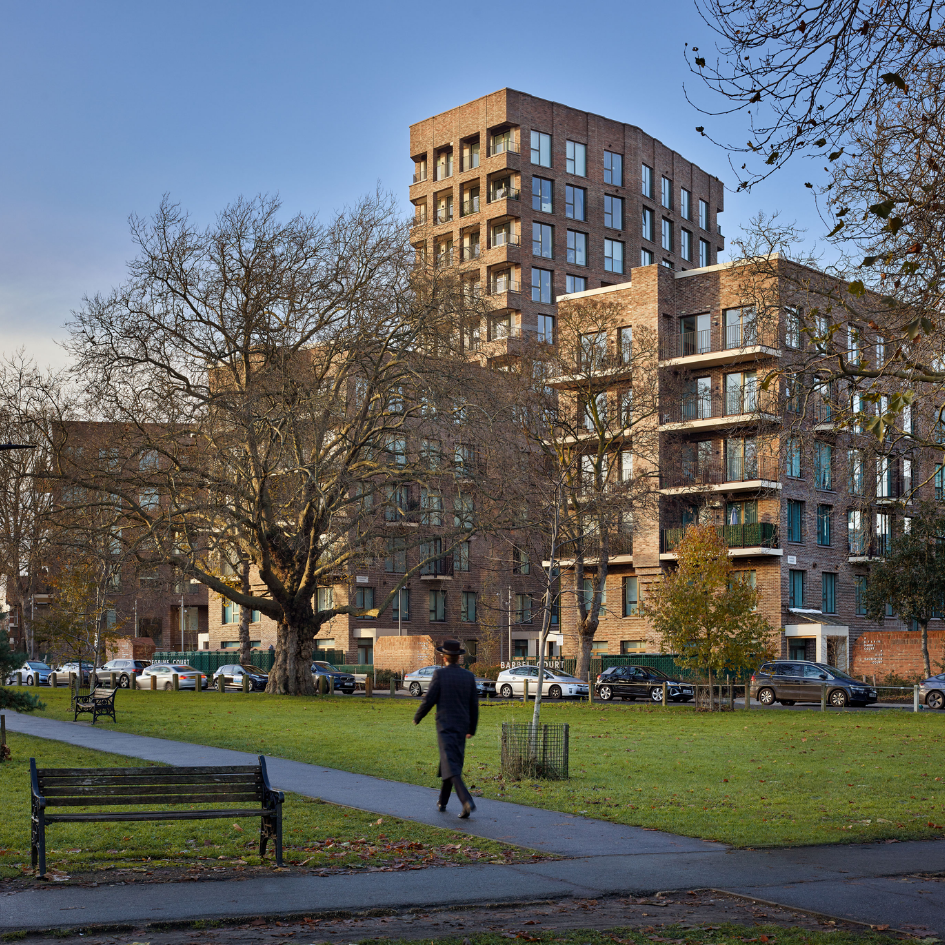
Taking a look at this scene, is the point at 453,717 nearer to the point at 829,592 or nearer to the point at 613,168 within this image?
the point at 829,592

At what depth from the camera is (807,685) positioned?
41344mm

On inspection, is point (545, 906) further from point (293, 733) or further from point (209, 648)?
point (209, 648)

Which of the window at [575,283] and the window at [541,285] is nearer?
the window at [541,285]

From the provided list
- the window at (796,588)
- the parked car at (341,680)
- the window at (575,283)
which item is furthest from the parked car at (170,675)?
the window at (575,283)

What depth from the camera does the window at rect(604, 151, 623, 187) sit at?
83.4m

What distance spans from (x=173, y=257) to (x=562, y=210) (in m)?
47.4

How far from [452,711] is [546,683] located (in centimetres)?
3700

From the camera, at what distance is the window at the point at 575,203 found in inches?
3226

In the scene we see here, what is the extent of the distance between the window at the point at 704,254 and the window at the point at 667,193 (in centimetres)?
504

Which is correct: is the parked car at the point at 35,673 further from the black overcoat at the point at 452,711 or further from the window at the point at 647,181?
the black overcoat at the point at 452,711

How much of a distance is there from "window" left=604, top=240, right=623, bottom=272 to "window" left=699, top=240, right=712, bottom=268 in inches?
351

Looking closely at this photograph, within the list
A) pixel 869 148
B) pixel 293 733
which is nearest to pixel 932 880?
pixel 869 148

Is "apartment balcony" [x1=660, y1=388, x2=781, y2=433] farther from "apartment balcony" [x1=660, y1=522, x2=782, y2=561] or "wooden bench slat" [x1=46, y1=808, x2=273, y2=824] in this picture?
"wooden bench slat" [x1=46, y1=808, x2=273, y2=824]

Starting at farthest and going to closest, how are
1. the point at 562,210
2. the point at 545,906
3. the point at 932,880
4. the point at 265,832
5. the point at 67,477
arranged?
the point at 562,210 → the point at 67,477 → the point at 265,832 → the point at 932,880 → the point at 545,906
